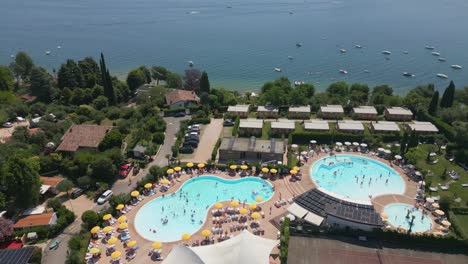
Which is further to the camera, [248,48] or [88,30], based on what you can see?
[88,30]

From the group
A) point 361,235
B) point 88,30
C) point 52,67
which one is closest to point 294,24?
point 88,30

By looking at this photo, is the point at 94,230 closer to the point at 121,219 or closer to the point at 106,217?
the point at 106,217

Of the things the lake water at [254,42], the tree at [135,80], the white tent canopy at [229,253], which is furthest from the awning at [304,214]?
the lake water at [254,42]

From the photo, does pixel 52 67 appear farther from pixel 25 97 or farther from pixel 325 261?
pixel 325 261

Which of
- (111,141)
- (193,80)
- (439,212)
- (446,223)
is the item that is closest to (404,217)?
(439,212)

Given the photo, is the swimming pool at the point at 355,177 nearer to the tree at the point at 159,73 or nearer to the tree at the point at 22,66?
the tree at the point at 159,73
